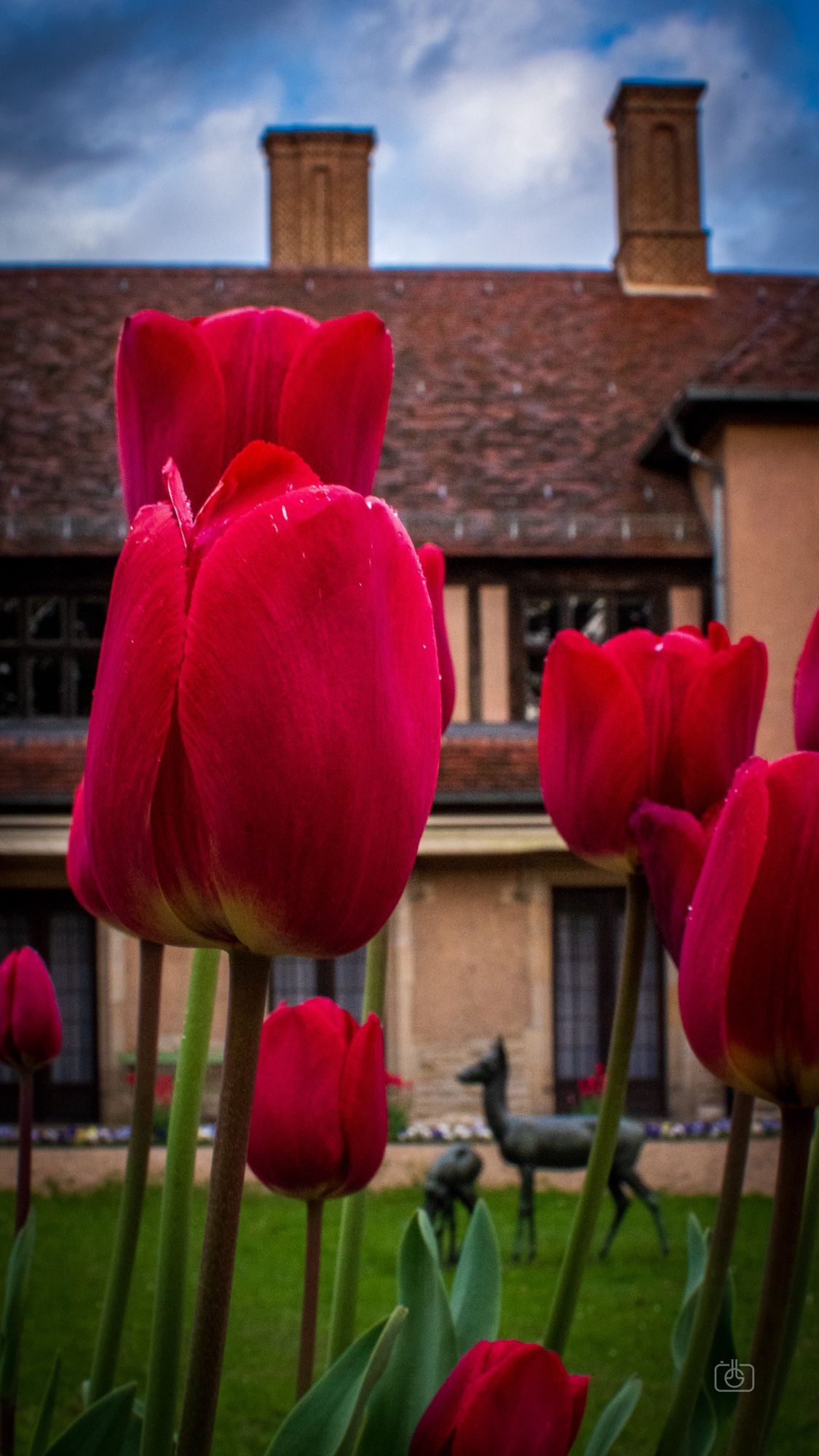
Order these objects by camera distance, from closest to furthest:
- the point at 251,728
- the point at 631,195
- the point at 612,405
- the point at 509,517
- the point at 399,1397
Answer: the point at 251,728
the point at 399,1397
the point at 509,517
the point at 612,405
the point at 631,195

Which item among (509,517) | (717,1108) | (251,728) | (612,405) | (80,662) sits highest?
(612,405)

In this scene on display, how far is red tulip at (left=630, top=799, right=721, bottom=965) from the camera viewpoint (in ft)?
1.16

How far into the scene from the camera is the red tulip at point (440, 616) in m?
0.34

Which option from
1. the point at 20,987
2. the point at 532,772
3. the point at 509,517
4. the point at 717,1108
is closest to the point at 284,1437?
the point at 20,987

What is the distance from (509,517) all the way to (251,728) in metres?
5.98

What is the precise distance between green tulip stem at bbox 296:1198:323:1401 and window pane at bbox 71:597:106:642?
5727mm

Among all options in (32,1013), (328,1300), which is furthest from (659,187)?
(32,1013)

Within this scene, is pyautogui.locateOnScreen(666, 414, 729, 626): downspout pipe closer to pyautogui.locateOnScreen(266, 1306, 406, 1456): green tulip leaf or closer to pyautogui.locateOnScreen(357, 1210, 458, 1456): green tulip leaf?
pyautogui.locateOnScreen(357, 1210, 458, 1456): green tulip leaf

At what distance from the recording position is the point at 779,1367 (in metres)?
0.45

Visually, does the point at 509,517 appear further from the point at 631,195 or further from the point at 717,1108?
the point at 631,195

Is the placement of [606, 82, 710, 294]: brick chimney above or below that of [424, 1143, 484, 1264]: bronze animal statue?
above

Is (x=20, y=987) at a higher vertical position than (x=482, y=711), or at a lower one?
lower

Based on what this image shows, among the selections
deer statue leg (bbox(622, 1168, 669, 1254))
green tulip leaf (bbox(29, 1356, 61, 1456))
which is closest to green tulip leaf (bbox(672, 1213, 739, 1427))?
green tulip leaf (bbox(29, 1356, 61, 1456))

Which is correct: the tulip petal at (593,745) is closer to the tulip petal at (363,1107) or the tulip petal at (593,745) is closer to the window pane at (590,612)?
the tulip petal at (363,1107)
